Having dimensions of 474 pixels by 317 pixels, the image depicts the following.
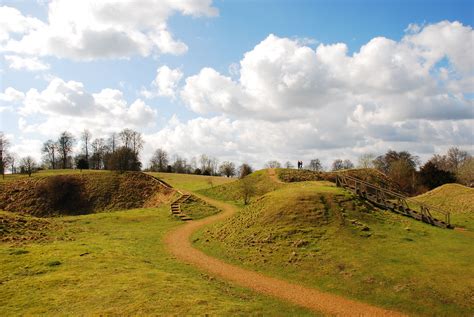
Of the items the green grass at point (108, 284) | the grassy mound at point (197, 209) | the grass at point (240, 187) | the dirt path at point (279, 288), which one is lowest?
the dirt path at point (279, 288)

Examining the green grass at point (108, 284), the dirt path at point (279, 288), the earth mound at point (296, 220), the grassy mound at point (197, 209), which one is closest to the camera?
the green grass at point (108, 284)

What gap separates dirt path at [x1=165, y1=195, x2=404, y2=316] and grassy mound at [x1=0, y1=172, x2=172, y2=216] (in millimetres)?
27828

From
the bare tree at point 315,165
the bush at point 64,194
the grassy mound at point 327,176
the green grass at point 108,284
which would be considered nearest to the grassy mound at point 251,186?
the grassy mound at point 327,176

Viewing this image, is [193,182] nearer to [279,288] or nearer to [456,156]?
[279,288]

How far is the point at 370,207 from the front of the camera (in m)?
30.3

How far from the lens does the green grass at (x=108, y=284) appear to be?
13.4 metres

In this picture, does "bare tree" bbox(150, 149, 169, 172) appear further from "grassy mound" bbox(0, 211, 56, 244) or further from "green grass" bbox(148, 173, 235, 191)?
"grassy mound" bbox(0, 211, 56, 244)

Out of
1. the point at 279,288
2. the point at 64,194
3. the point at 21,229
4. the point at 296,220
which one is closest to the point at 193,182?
the point at 64,194

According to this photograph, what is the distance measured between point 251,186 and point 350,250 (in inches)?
1216

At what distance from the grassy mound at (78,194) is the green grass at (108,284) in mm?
26686

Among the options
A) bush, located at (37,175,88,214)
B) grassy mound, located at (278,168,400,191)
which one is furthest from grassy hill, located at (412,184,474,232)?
bush, located at (37,175,88,214)

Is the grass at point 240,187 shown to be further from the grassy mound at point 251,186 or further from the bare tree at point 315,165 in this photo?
the bare tree at point 315,165

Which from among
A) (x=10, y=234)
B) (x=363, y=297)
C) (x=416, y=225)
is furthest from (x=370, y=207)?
(x=10, y=234)

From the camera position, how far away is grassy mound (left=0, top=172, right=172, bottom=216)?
166 ft
